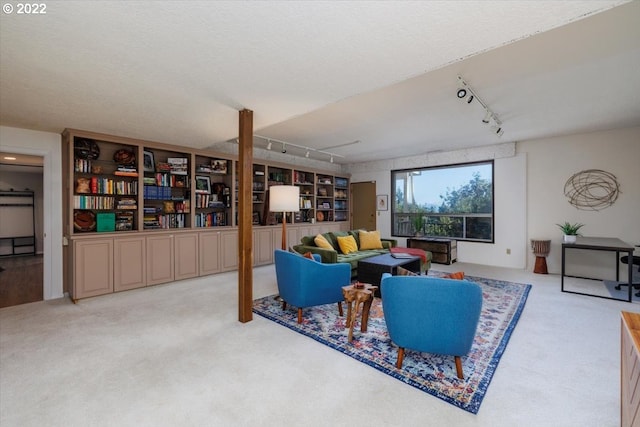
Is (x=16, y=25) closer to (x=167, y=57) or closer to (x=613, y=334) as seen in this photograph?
(x=167, y=57)

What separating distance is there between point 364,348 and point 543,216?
493 cm

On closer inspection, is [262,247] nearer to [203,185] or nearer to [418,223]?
[203,185]

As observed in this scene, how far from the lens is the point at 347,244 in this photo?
4945 millimetres

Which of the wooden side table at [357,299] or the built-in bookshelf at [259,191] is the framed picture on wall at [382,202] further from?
the wooden side table at [357,299]

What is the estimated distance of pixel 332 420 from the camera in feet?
5.31

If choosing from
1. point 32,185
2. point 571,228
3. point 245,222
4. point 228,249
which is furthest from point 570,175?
point 32,185

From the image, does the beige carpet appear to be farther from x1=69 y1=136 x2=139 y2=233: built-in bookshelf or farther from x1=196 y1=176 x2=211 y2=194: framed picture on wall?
x1=196 y1=176 x2=211 y2=194: framed picture on wall

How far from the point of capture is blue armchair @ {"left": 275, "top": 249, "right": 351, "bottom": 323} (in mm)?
2908

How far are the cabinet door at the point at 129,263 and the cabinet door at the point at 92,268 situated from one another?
2.8 inches

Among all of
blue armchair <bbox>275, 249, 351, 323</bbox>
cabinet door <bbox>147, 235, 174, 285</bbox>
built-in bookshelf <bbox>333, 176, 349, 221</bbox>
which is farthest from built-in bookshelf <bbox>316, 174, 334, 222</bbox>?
blue armchair <bbox>275, 249, 351, 323</bbox>

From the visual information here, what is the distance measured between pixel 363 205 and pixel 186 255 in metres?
4.87

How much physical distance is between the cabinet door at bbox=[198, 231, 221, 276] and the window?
4429 millimetres

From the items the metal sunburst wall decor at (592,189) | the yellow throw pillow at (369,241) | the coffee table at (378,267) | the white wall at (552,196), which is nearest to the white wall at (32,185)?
the yellow throw pillow at (369,241)

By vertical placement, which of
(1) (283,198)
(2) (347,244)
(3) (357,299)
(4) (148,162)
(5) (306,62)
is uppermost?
(5) (306,62)
